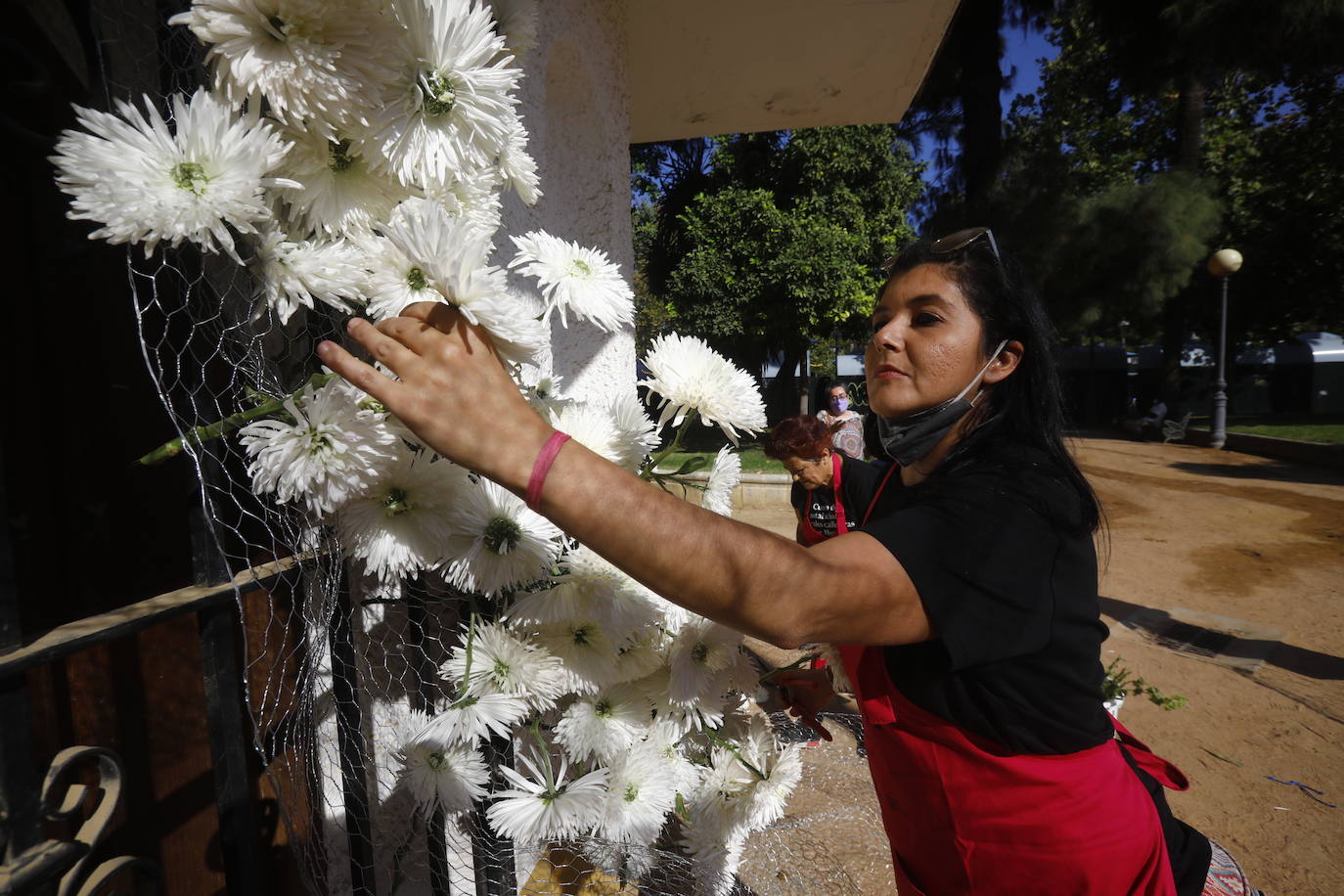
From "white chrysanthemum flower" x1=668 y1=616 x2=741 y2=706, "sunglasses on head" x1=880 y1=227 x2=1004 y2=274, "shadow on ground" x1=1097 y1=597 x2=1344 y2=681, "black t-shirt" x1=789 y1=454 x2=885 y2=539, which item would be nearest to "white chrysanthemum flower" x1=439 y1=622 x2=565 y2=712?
"white chrysanthemum flower" x1=668 y1=616 x2=741 y2=706

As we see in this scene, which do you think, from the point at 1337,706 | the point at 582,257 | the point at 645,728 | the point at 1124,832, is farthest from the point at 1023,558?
the point at 1337,706

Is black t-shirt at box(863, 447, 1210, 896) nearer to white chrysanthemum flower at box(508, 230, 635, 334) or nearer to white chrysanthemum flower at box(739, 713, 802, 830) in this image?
white chrysanthemum flower at box(739, 713, 802, 830)

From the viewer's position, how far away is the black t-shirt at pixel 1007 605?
3.55ft

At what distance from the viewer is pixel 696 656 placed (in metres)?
1.36

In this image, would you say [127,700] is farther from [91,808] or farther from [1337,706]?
[1337,706]

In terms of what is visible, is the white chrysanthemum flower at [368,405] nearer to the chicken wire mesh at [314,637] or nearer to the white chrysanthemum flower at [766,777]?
the chicken wire mesh at [314,637]

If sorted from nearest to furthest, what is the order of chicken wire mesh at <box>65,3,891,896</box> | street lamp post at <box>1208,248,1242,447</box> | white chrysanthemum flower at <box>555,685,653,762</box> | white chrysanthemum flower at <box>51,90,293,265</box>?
white chrysanthemum flower at <box>51,90,293,265</box> < chicken wire mesh at <box>65,3,891,896</box> < white chrysanthemum flower at <box>555,685,653,762</box> < street lamp post at <box>1208,248,1242,447</box>

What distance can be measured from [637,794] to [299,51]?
4.21ft

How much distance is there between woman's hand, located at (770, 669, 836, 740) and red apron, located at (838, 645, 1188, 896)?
29 centimetres

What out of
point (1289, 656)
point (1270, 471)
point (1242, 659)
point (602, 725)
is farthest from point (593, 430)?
point (1270, 471)

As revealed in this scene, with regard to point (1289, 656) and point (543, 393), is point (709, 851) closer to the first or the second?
point (543, 393)

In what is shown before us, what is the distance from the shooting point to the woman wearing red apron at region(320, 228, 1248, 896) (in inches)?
31.9

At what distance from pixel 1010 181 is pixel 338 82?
2219 cm

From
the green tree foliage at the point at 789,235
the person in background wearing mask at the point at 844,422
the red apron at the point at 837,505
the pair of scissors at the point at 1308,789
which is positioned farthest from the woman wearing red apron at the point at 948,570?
the green tree foliage at the point at 789,235
